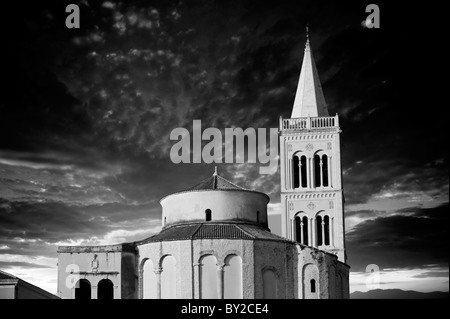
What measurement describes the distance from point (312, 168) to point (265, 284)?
20.0 meters

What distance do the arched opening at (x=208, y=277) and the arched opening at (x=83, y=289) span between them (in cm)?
749

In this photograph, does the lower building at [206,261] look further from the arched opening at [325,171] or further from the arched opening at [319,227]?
the arched opening at [325,171]

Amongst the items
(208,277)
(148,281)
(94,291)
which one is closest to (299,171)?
(208,277)

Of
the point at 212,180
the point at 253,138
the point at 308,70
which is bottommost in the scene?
the point at 212,180

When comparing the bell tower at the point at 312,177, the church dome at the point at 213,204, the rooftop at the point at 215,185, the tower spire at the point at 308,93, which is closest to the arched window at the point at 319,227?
the bell tower at the point at 312,177

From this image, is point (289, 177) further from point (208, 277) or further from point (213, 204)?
point (208, 277)

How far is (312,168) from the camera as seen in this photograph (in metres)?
69.8

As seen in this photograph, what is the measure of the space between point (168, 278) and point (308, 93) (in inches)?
1031

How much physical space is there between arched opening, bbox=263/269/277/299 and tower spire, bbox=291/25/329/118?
22.4m

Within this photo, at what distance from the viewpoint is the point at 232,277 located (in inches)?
2002
